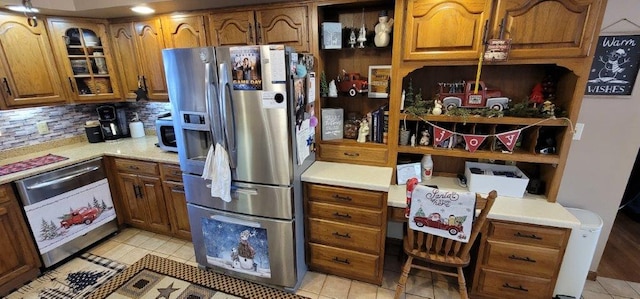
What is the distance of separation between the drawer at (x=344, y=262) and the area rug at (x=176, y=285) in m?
0.30

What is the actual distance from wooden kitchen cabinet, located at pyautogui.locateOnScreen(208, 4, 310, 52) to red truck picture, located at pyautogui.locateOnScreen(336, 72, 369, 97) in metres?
0.39

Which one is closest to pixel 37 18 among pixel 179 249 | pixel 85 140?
pixel 85 140

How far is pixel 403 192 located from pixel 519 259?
2.69 ft

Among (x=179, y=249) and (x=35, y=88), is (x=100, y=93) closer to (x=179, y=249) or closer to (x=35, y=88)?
(x=35, y=88)

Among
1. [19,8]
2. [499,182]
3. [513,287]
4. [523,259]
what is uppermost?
[19,8]

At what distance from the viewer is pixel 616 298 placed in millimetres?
1941

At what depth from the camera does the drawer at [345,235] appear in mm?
1921

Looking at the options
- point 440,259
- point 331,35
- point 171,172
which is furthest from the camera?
point 171,172

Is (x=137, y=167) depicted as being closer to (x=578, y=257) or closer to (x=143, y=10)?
(x=143, y=10)

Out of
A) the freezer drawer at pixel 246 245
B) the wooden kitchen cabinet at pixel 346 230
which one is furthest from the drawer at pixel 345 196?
the freezer drawer at pixel 246 245

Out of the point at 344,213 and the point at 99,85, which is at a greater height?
the point at 99,85

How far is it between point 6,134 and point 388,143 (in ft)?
11.1

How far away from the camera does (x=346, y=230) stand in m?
1.97

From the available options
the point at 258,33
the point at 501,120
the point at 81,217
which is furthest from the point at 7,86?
the point at 501,120
